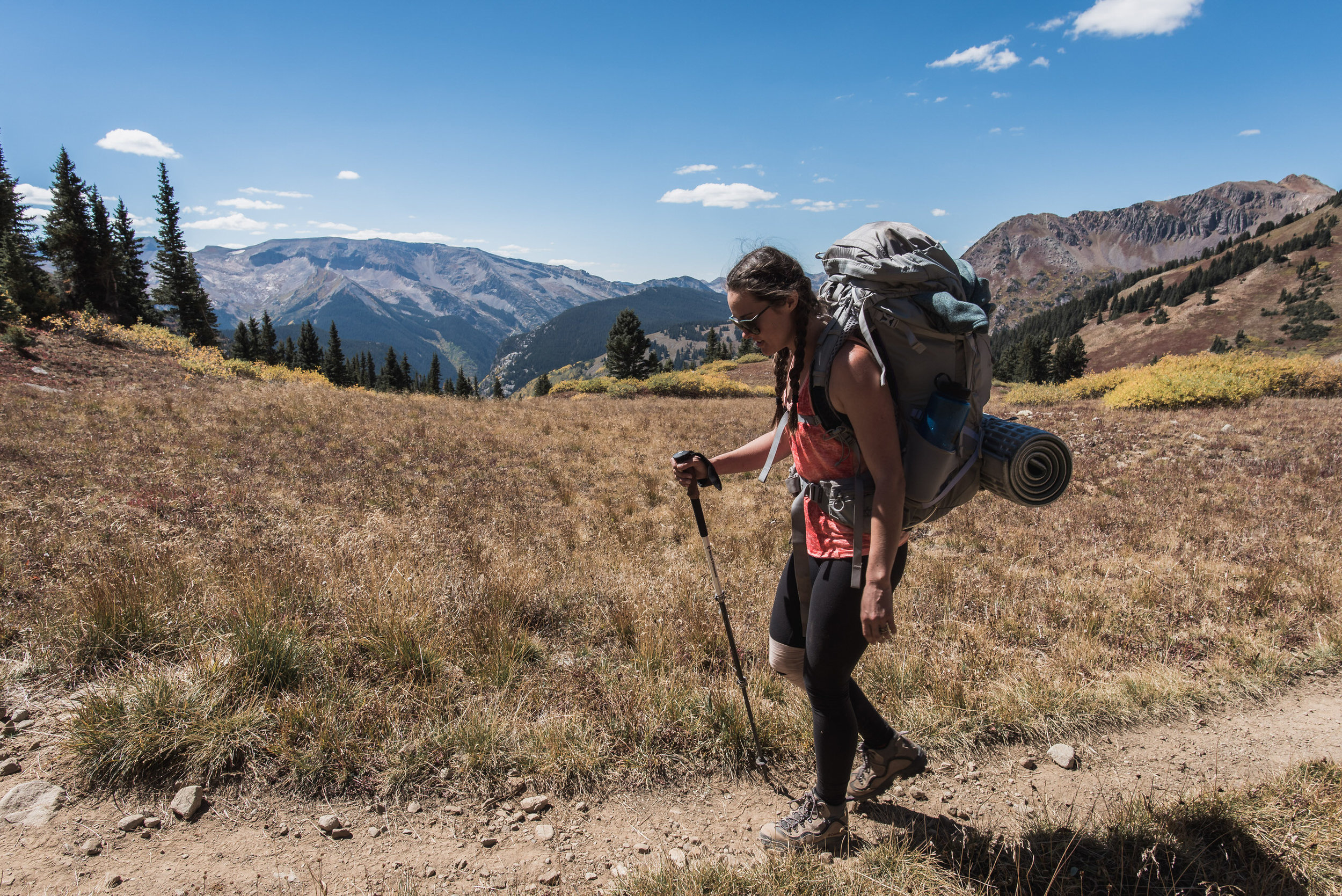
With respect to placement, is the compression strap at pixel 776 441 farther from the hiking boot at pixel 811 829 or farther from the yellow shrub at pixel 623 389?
the yellow shrub at pixel 623 389

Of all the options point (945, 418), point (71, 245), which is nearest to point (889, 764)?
point (945, 418)

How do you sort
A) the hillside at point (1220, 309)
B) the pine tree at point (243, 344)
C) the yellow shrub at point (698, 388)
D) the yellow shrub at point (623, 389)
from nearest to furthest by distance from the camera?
the yellow shrub at point (623, 389), the yellow shrub at point (698, 388), the pine tree at point (243, 344), the hillside at point (1220, 309)

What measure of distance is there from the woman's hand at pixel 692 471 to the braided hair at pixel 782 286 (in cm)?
75

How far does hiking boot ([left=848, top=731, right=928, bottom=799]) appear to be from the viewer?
2822 mm

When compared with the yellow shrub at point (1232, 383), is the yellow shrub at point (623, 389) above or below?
above

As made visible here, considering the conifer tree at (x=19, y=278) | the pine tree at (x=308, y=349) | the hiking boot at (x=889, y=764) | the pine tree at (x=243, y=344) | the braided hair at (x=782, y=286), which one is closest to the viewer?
the braided hair at (x=782, y=286)

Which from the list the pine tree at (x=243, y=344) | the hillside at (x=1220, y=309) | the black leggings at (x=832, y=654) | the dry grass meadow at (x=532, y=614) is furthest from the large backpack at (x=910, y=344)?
the hillside at (x=1220, y=309)

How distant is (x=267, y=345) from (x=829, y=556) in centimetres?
9529

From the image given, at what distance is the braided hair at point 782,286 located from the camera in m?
2.24

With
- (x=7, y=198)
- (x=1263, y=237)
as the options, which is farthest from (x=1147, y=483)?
(x=1263, y=237)

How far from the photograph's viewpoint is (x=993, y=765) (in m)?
3.23

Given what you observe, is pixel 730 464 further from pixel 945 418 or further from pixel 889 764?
pixel 889 764

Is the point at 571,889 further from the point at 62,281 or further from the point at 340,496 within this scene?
the point at 62,281

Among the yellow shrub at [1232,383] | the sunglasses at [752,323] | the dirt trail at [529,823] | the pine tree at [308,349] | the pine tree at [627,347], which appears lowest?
the dirt trail at [529,823]
